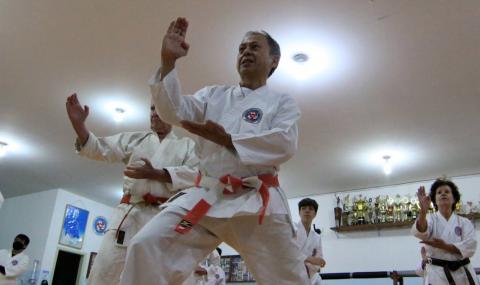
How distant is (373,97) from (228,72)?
1751 millimetres

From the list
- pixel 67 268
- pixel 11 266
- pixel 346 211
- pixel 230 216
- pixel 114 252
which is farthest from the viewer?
pixel 67 268

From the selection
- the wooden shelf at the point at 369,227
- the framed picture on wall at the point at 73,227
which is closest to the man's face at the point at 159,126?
the wooden shelf at the point at 369,227

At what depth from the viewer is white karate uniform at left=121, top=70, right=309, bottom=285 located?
1.27 metres

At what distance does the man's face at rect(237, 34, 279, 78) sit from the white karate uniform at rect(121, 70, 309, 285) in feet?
0.84

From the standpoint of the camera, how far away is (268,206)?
140 cm

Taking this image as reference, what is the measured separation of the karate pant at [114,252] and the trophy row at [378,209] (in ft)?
19.2

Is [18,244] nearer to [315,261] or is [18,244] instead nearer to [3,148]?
[3,148]

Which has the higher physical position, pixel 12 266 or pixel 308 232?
pixel 308 232

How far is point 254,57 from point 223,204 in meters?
0.70

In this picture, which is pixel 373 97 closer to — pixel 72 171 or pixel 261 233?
pixel 261 233

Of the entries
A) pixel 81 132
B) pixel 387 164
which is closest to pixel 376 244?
pixel 387 164

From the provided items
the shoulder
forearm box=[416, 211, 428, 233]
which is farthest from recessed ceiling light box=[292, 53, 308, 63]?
the shoulder

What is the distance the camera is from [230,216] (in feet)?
4.41

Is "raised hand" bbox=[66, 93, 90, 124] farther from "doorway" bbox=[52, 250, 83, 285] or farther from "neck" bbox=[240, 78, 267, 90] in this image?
"doorway" bbox=[52, 250, 83, 285]
